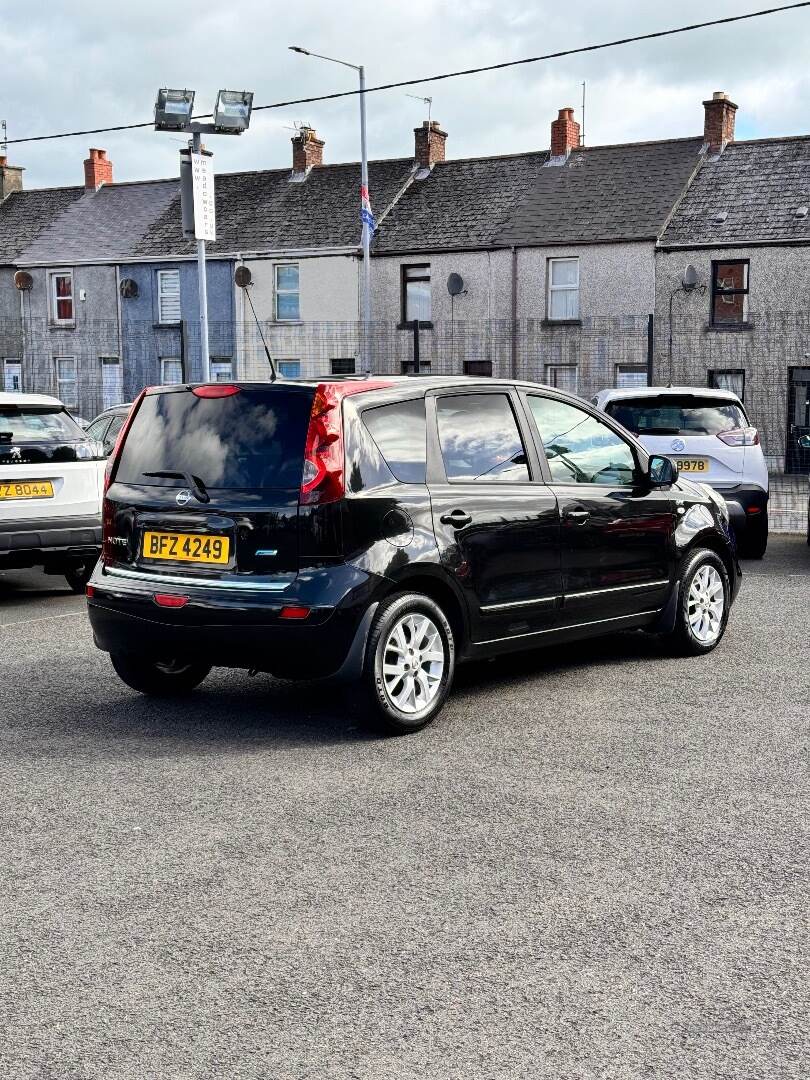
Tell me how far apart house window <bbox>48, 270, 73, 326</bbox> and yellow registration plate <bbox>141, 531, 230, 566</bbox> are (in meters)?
39.3

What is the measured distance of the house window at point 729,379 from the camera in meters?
33.1

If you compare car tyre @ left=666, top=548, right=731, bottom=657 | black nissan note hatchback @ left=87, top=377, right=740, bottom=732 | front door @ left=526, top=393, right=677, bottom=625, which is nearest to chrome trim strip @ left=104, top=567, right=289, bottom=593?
black nissan note hatchback @ left=87, top=377, right=740, bottom=732

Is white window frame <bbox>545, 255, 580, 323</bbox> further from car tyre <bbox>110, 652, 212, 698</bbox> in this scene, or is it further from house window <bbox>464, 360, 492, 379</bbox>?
car tyre <bbox>110, 652, 212, 698</bbox>

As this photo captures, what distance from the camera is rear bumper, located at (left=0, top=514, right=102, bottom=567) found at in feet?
34.1

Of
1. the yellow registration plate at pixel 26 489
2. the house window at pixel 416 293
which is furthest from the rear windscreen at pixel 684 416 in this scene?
the house window at pixel 416 293

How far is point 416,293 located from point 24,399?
2840cm

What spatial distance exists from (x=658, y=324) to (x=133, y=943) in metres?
31.7

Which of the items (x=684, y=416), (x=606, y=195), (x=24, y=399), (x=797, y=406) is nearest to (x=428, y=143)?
(x=606, y=195)

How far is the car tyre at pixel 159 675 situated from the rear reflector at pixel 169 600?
780 mm

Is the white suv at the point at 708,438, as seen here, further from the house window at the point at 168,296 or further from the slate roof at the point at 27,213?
the slate roof at the point at 27,213

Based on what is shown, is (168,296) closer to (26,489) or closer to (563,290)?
Result: (563,290)

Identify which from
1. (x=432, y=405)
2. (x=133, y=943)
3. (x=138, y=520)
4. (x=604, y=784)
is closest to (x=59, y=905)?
(x=133, y=943)

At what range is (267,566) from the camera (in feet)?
20.6

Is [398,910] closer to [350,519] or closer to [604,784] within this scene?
[604,784]
